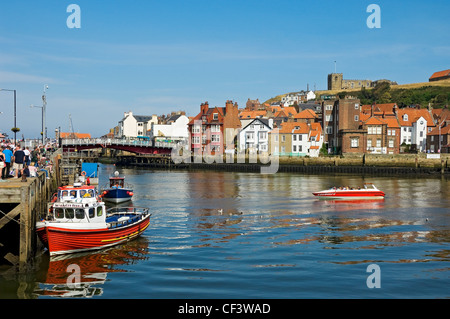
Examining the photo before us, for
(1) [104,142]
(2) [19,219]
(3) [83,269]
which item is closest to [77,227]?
(3) [83,269]

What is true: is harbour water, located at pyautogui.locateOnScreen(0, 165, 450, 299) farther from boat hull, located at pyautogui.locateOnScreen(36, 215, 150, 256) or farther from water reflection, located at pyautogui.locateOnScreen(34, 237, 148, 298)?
boat hull, located at pyautogui.locateOnScreen(36, 215, 150, 256)

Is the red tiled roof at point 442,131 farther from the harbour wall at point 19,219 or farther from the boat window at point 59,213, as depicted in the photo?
the harbour wall at point 19,219

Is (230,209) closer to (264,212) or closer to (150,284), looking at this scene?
(264,212)

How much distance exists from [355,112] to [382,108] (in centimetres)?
2016

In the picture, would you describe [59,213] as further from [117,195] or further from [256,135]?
[256,135]

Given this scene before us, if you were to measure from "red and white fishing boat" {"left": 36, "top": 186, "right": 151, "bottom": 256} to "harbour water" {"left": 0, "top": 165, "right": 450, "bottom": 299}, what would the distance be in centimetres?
68

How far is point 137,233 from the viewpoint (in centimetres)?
3012

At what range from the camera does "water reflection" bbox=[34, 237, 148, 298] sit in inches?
810

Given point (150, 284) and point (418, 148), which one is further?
point (418, 148)

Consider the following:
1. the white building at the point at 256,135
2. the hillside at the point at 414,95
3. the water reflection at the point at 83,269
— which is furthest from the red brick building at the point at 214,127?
the water reflection at the point at 83,269

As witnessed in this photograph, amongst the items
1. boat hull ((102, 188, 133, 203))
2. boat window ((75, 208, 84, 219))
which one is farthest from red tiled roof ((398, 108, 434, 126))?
boat window ((75, 208, 84, 219))

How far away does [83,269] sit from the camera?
23.6 m
